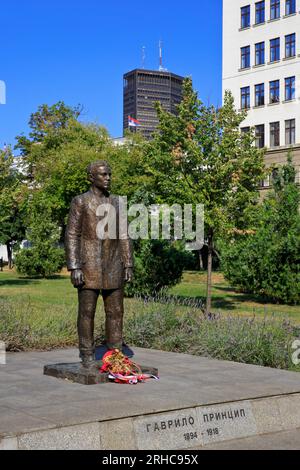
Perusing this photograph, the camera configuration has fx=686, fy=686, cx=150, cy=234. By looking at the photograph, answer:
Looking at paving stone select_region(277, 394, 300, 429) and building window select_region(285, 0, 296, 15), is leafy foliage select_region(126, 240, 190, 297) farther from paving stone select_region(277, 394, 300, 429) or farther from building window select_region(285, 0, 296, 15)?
building window select_region(285, 0, 296, 15)

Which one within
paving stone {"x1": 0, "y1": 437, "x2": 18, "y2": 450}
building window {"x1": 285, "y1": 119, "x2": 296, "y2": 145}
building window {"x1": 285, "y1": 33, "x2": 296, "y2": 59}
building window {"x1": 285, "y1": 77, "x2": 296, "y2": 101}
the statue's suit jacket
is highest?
building window {"x1": 285, "y1": 33, "x2": 296, "y2": 59}

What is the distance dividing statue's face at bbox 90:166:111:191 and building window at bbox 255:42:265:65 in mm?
45081

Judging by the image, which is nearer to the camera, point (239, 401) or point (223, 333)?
point (239, 401)

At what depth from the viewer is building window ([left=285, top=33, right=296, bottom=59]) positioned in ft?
160

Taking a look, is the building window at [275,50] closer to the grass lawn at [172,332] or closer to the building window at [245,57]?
the building window at [245,57]

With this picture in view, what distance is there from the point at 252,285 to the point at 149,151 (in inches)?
366

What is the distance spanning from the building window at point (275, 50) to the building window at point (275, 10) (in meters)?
1.61

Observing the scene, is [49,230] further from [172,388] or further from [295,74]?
[172,388]

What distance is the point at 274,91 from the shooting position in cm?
5025

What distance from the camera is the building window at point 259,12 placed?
167ft

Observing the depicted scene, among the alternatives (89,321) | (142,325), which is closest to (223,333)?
(142,325)

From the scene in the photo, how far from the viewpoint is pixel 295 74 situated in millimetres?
48125

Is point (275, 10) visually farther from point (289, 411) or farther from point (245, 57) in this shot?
point (289, 411)

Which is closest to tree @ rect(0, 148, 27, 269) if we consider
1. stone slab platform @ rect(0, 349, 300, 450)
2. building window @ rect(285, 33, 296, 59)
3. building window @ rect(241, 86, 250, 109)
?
building window @ rect(241, 86, 250, 109)
